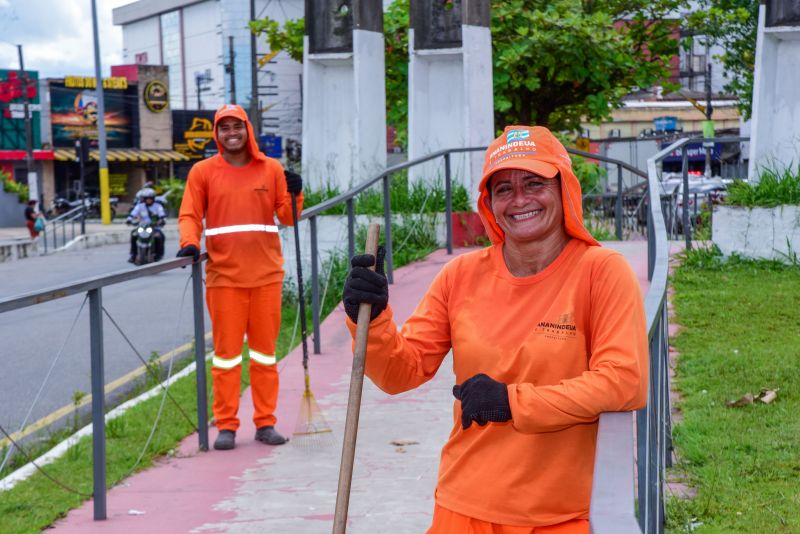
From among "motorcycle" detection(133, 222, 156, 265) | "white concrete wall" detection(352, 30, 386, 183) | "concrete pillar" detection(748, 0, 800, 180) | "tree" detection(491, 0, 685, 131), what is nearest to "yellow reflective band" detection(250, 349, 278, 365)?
"concrete pillar" detection(748, 0, 800, 180)

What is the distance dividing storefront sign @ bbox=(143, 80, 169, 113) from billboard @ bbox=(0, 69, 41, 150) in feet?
20.7

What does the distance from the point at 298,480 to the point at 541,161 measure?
3.44 m

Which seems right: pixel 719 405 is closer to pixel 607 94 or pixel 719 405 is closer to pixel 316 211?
pixel 316 211

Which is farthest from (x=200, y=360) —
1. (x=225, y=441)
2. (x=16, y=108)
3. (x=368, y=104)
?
(x=16, y=108)

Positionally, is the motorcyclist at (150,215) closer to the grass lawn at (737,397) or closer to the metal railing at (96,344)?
the grass lawn at (737,397)

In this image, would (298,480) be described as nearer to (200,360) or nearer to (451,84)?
(200,360)

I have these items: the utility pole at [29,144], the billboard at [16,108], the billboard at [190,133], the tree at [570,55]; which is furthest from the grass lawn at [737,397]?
the billboard at [190,133]

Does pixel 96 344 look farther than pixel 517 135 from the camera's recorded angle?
Yes

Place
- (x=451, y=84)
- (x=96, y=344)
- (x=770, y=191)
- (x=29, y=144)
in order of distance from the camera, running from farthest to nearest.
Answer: (x=29, y=144) → (x=451, y=84) → (x=770, y=191) → (x=96, y=344)

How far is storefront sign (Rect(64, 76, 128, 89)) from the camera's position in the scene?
6319 centimetres

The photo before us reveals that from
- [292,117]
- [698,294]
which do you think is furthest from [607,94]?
[292,117]

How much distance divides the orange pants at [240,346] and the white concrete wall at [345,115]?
267 inches

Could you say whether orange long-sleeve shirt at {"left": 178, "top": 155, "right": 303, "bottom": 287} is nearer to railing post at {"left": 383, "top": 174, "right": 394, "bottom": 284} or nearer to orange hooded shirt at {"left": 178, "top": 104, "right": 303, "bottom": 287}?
orange hooded shirt at {"left": 178, "top": 104, "right": 303, "bottom": 287}

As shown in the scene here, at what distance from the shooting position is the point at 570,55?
17.6m
